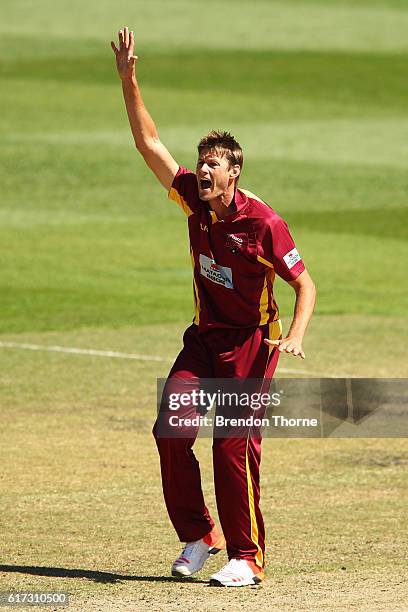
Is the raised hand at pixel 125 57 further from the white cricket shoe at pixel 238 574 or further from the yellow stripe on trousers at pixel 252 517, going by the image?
the white cricket shoe at pixel 238 574

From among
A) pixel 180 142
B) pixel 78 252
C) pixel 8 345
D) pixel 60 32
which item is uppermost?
pixel 60 32

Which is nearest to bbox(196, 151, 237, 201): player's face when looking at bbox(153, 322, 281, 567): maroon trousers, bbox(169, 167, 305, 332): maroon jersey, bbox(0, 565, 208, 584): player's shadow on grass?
bbox(169, 167, 305, 332): maroon jersey

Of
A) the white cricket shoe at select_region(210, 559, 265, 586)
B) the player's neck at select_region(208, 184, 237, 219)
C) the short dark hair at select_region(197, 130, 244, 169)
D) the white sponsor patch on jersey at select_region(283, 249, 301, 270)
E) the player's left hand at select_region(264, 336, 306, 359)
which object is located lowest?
the white cricket shoe at select_region(210, 559, 265, 586)

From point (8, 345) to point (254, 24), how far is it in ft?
128

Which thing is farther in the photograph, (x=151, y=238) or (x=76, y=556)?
(x=151, y=238)

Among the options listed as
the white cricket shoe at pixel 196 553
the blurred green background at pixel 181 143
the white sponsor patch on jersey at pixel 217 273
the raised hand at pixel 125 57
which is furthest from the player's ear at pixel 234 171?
the blurred green background at pixel 181 143

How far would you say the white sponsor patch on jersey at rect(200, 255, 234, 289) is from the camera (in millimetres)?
8680

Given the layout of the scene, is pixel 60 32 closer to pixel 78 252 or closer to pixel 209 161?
pixel 78 252

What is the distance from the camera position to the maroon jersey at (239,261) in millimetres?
8617

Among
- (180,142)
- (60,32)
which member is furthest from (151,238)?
(60,32)

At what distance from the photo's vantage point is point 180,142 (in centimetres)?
3300

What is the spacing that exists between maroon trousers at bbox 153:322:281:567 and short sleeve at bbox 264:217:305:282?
397 mm

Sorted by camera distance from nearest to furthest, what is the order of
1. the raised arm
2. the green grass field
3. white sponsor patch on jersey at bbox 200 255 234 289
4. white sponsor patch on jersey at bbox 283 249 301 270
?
→ white sponsor patch on jersey at bbox 283 249 301 270 < white sponsor patch on jersey at bbox 200 255 234 289 < the raised arm < the green grass field

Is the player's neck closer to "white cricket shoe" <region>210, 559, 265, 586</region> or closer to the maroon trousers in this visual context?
the maroon trousers
